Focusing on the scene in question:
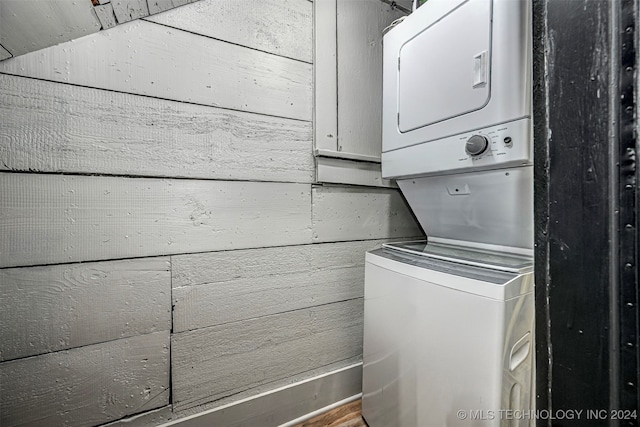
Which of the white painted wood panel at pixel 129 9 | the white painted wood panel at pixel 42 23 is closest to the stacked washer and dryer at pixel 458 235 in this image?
the white painted wood panel at pixel 129 9

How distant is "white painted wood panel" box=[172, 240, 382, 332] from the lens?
40.4 inches

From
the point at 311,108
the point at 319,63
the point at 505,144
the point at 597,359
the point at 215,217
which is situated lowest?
the point at 597,359

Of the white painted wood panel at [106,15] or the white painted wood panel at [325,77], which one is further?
the white painted wood panel at [325,77]

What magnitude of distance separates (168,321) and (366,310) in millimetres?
754

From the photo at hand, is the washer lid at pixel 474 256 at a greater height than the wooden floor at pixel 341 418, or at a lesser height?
greater

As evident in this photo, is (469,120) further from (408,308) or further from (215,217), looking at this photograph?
(215,217)

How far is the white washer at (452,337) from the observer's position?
27.5 inches

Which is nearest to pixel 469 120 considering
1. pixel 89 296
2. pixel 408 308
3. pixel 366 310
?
pixel 408 308

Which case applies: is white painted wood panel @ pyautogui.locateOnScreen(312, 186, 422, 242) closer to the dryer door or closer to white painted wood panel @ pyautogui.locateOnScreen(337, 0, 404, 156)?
white painted wood panel @ pyautogui.locateOnScreen(337, 0, 404, 156)

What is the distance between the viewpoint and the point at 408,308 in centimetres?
93

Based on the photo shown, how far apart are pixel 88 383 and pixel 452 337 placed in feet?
3.70

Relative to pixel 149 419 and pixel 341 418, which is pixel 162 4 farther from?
pixel 341 418

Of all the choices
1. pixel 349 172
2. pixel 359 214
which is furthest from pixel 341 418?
pixel 349 172

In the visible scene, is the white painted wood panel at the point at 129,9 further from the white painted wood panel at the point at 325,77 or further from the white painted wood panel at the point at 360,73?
the white painted wood panel at the point at 360,73
